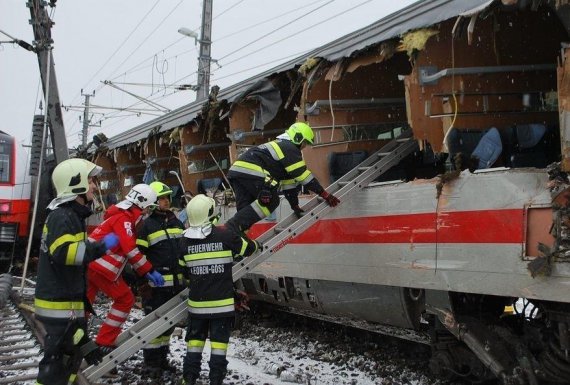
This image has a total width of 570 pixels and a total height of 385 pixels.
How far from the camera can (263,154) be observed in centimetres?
550

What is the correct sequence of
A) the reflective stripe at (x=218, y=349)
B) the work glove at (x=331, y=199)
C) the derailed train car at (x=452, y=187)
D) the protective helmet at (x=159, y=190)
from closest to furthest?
1. the derailed train car at (x=452, y=187)
2. the reflective stripe at (x=218, y=349)
3. the work glove at (x=331, y=199)
4. the protective helmet at (x=159, y=190)

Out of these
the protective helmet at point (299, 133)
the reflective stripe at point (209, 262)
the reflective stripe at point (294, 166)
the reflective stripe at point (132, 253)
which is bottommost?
the reflective stripe at point (209, 262)

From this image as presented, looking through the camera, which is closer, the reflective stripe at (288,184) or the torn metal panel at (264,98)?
the reflective stripe at (288,184)

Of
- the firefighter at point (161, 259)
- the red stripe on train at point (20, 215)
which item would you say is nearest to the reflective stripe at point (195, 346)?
the firefighter at point (161, 259)

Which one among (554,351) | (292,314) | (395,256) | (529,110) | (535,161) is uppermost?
Answer: (529,110)

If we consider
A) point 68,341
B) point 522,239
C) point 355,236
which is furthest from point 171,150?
point 522,239

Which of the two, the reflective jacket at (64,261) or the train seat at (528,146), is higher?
the train seat at (528,146)

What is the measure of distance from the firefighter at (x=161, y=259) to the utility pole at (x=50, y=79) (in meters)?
4.94

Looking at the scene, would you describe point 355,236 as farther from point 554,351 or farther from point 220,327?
point 554,351

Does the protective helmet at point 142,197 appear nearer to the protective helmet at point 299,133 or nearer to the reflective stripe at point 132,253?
the reflective stripe at point 132,253

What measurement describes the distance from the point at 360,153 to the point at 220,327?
2.46m

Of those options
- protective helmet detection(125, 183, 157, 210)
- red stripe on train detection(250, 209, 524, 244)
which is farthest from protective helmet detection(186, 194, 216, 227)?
red stripe on train detection(250, 209, 524, 244)

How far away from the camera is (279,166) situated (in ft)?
17.7

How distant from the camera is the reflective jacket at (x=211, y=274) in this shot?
452 cm
